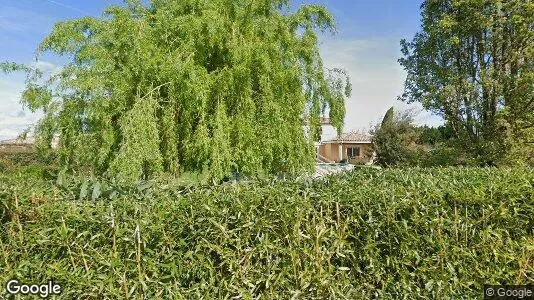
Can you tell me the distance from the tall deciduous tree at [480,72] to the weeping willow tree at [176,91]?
525cm

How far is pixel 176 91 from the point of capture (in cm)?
605

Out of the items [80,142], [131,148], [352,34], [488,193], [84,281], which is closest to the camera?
[84,281]

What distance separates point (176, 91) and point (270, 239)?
4.53 metres

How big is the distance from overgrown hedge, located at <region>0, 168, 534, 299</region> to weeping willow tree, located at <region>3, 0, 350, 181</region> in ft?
11.7

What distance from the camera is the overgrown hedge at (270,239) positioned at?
1.86 meters

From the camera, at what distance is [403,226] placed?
2.19 meters

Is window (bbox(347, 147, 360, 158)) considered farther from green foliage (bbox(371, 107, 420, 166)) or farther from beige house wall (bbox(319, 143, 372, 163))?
green foliage (bbox(371, 107, 420, 166))

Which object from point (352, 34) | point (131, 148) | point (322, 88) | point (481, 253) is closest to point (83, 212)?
point (481, 253)

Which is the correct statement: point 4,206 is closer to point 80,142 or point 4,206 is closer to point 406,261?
point 406,261

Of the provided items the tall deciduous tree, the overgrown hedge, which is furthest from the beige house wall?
the overgrown hedge

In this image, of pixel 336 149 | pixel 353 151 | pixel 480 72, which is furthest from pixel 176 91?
pixel 353 151

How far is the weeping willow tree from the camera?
19.6ft

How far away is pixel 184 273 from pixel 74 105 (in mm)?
5728

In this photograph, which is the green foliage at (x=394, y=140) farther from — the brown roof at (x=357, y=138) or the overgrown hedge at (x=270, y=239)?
the overgrown hedge at (x=270, y=239)
